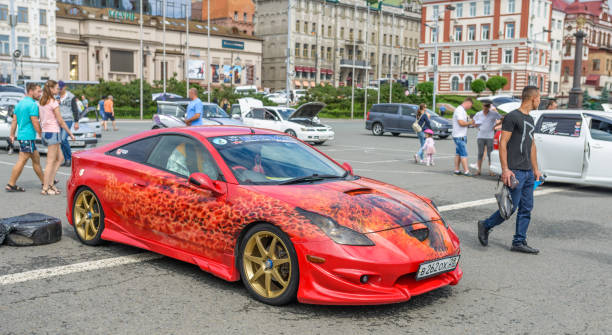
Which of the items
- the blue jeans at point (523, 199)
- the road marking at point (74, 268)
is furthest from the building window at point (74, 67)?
the blue jeans at point (523, 199)

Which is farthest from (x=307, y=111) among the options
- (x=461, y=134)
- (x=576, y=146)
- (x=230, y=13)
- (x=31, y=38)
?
(x=230, y=13)

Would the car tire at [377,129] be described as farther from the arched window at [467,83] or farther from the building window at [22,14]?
the arched window at [467,83]

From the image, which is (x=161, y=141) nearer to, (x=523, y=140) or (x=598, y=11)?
(x=523, y=140)

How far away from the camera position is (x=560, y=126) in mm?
12289

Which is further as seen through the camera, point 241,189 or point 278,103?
point 278,103

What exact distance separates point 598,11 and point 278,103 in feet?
269

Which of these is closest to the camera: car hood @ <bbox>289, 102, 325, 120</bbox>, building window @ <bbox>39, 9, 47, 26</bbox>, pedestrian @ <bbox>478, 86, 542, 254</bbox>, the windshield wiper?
the windshield wiper

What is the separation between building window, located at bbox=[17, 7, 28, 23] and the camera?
6638 centimetres

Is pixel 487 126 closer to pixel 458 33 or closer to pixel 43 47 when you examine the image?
pixel 43 47

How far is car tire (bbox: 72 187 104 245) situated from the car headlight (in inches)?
111

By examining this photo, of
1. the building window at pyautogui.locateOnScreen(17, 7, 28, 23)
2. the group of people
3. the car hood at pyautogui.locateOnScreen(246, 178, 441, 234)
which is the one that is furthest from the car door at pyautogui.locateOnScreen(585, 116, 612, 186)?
the building window at pyautogui.locateOnScreen(17, 7, 28, 23)

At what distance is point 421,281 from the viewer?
15.6 feet

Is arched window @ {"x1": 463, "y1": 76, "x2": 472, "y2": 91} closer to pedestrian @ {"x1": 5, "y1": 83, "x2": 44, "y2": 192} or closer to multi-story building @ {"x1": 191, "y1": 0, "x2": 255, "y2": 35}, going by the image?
multi-story building @ {"x1": 191, "y1": 0, "x2": 255, "y2": 35}

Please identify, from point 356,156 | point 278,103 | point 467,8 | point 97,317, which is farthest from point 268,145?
point 467,8
